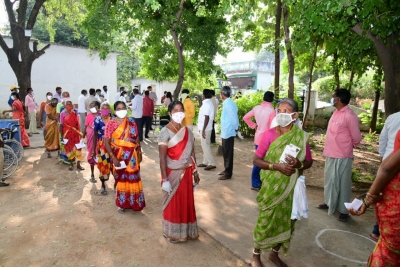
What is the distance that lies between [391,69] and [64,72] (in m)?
18.4

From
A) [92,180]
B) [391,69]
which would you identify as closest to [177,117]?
[92,180]

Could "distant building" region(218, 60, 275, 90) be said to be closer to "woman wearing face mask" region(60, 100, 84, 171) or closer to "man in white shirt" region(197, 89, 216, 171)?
"man in white shirt" region(197, 89, 216, 171)

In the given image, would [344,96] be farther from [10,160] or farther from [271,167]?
[10,160]

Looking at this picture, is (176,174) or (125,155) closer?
(176,174)

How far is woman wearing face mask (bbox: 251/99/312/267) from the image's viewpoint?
3.18 meters

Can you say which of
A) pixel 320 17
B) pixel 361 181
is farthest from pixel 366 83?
pixel 320 17

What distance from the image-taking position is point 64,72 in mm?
19344

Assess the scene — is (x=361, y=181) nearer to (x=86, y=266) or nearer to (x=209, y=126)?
(x=209, y=126)

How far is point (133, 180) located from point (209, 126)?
2.96 meters

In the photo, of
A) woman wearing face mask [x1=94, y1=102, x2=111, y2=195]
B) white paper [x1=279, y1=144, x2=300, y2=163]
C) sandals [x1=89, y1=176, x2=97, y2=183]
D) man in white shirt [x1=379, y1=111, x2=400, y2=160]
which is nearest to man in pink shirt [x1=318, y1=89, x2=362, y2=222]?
man in white shirt [x1=379, y1=111, x2=400, y2=160]

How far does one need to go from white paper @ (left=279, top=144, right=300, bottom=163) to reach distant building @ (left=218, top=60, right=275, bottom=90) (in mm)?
36349

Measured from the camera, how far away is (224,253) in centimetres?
391

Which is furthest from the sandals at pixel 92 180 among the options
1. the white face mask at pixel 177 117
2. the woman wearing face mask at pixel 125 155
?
the white face mask at pixel 177 117

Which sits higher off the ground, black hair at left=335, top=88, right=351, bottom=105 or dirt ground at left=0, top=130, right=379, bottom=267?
black hair at left=335, top=88, right=351, bottom=105
